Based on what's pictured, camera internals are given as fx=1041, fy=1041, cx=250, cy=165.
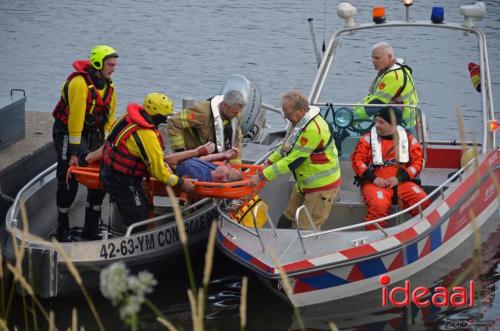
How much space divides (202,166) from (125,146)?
22.6 inches

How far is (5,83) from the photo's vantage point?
60.0 feet

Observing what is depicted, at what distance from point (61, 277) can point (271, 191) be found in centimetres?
202

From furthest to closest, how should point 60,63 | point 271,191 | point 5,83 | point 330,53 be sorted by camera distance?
1. point 60,63
2. point 5,83
3. point 330,53
4. point 271,191

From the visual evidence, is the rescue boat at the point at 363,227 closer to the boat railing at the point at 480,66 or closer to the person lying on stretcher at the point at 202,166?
the boat railing at the point at 480,66

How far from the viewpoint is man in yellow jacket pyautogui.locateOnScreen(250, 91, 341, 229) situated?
739 centimetres

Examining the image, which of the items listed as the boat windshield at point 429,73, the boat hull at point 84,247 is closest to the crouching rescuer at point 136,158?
the boat hull at point 84,247

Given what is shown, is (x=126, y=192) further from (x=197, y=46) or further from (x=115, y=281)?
(x=197, y=46)

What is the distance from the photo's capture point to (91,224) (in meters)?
8.10

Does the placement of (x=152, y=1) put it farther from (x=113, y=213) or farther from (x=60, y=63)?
(x=113, y=213)

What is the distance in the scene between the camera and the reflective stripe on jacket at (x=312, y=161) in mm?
7398

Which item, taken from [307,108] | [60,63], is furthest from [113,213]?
[60,63]

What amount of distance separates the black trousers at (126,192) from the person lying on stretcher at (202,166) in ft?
1.01

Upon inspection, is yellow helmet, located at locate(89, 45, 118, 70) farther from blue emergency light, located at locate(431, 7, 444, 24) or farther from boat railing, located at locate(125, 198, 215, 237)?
blue emergency light, located at locate(431, 7, 444, 24)

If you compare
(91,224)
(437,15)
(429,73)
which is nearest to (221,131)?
(91,224)
